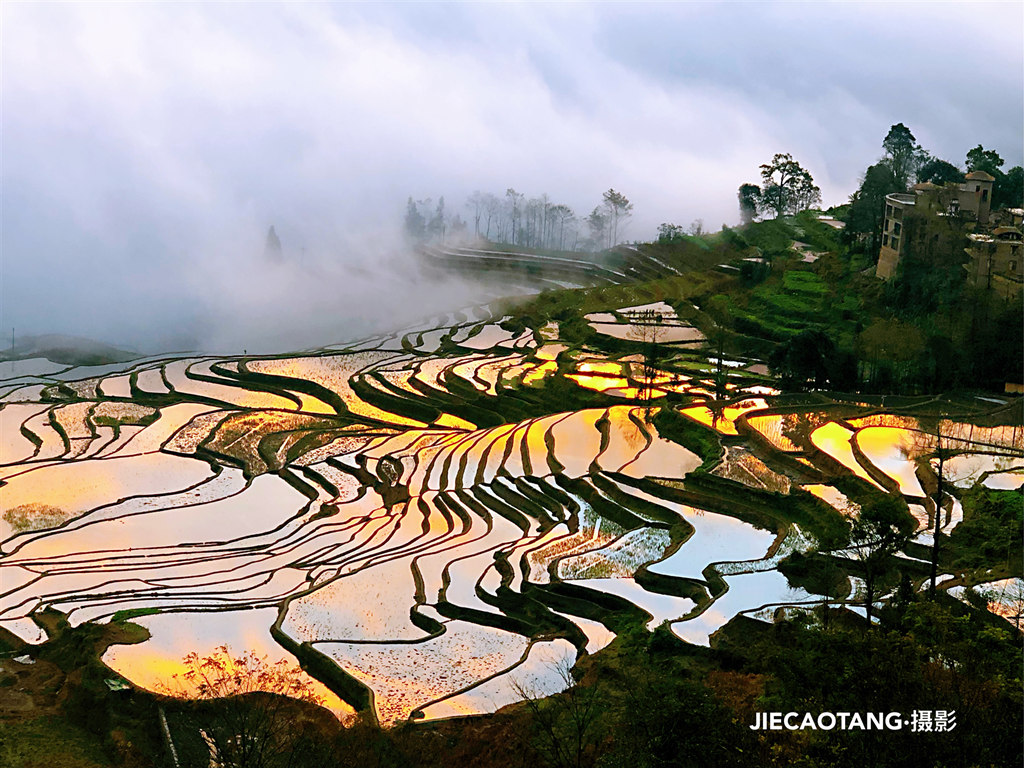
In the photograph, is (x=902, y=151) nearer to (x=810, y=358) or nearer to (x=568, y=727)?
(x=810, y=358)

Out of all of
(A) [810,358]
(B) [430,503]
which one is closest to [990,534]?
(B) [430,503]

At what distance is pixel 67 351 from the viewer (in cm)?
2703

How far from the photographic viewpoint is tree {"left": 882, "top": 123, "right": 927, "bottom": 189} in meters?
33.8

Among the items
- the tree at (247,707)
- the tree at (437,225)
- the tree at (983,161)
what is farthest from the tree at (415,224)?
the tree at (247,707)

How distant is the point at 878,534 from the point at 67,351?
2149 centimetres

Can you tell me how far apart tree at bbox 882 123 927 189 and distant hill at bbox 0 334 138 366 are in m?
23.6

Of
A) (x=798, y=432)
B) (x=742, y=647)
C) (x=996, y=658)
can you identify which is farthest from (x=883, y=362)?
(x=996, y=658)

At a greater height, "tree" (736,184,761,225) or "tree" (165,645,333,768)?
"tree" (736,184,761,225)

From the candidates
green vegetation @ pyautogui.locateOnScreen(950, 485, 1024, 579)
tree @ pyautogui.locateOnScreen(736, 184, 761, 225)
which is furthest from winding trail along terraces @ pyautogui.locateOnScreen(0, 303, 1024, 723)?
tree @ pyautogui.locateOnScreen(736, 184, 761, 225)

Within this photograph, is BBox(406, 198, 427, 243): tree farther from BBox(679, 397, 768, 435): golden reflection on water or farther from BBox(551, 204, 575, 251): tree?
BBox(679, 397, 768, 435): golden reflection on water

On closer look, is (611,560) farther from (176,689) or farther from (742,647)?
(176,689)

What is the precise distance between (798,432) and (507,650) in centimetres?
862

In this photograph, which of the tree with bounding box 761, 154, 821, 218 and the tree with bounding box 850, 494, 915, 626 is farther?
the tree with bounding box 761, 154, 821, 218

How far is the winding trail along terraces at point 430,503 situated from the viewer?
11.6 metres
